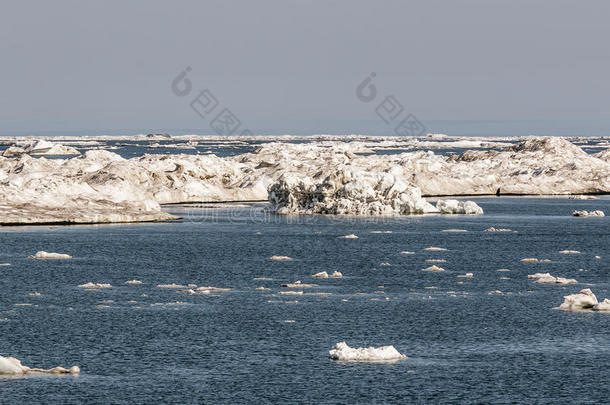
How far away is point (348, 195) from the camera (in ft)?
389

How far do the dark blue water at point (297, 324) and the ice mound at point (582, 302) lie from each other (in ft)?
3.63

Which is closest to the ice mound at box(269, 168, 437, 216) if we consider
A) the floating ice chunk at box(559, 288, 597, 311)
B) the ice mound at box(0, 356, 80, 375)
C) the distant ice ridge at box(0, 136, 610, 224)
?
the distant ice ridge at box(0, 136, 610, 224)

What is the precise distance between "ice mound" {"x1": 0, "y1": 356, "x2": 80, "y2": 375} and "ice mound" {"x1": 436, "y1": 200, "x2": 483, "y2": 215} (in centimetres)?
8852

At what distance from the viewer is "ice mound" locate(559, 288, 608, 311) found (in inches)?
2128

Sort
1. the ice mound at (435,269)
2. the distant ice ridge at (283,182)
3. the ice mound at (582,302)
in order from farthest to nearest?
the distant ice ridge at (283,182), the ice mound at (435,269), the ice mound at (582,302)

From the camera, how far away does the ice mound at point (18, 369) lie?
3834cm

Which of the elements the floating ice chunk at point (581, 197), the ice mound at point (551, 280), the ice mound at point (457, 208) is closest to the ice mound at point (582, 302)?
the ice mound at point (551, 280)

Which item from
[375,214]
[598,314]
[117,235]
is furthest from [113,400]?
[375,214]

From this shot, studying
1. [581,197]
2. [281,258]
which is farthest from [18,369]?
[581,197]

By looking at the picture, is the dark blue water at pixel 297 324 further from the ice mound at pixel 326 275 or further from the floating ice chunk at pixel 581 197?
the floating ice chunk at pixel 581 197

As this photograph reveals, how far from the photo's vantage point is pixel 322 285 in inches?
2552

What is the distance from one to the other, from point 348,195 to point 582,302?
65.2 m

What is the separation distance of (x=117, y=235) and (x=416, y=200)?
37.6m

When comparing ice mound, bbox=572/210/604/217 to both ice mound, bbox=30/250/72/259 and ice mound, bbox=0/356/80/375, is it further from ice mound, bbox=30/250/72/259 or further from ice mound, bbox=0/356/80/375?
ice mound, bbox=0/356/80/375
